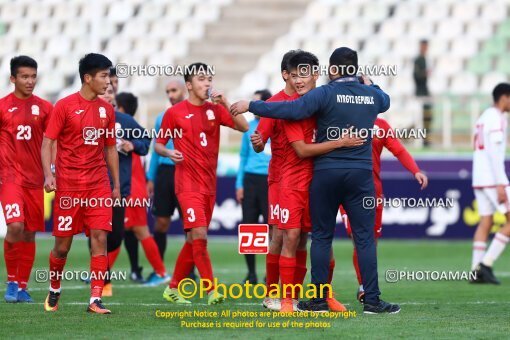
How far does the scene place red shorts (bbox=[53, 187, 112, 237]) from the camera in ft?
31.9

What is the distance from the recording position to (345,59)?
9.30 m

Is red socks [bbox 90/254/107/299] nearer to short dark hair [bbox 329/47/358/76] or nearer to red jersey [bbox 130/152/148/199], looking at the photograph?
short dark hair [bbox 329/47/358/76]

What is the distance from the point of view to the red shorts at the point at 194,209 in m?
10.4

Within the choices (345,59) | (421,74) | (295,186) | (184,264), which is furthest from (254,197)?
(421,74)

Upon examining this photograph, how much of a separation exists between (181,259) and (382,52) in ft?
55.9

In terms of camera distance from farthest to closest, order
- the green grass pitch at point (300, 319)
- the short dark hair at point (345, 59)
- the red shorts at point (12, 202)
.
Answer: the red shorts at point (12, 202) → the short dark hair at point (345, 59) → the green grass pitch at point (300, 319)

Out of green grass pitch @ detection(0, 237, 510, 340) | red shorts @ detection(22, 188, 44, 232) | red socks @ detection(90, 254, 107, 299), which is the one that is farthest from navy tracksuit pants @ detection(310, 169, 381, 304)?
red shorts @ detection(22, 188, 44, 232)

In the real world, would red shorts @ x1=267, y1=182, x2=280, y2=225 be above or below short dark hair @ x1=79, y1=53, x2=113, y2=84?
below

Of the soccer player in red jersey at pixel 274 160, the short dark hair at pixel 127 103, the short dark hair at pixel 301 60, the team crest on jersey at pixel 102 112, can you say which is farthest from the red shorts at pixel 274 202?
the short dark hair at pixel 127 103

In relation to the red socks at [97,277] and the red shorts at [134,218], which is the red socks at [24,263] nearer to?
the red socks at [97,277]

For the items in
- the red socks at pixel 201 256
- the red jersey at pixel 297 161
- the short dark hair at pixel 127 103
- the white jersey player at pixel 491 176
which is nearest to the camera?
the red jersey at pixel 297 161

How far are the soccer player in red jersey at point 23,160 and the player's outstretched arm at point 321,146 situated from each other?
2.95 m

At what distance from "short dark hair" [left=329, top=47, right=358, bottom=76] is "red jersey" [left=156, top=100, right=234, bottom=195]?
5.17ft

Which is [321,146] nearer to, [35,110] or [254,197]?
[35,110]
